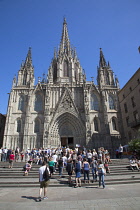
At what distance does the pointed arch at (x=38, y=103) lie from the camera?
89.4 feet

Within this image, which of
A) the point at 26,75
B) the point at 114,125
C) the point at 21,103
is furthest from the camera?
the point at 26,75

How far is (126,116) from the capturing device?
86.0ft

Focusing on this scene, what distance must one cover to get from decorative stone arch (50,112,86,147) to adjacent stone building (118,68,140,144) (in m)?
8.88

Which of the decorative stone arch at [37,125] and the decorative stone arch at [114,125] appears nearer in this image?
the decorative stone arch at [37,125]

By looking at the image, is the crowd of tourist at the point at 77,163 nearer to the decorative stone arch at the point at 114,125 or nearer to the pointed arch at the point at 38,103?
the pointed arch at the point at 38,103

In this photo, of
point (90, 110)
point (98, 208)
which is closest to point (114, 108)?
point (90, 110)

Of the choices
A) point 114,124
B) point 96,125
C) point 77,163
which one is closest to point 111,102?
point 114,124

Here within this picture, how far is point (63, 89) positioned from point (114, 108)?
39.9 feet

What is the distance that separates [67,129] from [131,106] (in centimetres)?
1363

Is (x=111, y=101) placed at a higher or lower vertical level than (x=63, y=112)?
higher

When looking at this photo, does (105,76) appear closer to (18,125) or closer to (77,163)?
(18,125)

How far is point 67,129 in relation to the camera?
2628 cm

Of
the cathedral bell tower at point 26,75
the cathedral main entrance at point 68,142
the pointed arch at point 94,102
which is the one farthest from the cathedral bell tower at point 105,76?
the cathedral bell tower at point 26,75

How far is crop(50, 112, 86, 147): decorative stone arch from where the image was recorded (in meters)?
24.5
